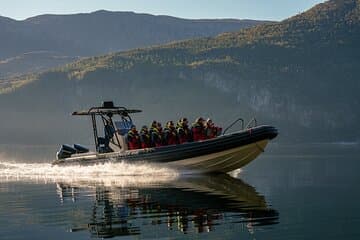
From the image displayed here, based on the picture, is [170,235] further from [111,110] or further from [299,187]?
[111,110]

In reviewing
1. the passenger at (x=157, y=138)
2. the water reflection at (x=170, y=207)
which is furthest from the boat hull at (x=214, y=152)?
the water reflection at (x=170, y=207)

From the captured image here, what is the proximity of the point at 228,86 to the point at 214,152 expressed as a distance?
141 m

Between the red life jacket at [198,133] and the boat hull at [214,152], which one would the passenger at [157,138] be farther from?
the red life jacket at [198,133]

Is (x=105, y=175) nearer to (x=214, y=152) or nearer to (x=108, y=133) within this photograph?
(x=108, y=133)

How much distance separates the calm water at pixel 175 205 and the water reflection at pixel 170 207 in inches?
0.9

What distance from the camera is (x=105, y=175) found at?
30094 millimetres

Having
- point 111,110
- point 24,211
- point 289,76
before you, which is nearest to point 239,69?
point 289,76

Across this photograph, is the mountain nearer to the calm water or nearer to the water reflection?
the calm water

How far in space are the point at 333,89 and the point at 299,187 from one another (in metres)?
142

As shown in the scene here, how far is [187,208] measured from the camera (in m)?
18.8

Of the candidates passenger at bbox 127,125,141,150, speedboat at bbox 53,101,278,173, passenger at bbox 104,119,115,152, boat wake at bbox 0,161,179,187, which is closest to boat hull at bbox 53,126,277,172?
speedboat at bbox 53,101,278,173

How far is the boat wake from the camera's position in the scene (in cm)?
2727

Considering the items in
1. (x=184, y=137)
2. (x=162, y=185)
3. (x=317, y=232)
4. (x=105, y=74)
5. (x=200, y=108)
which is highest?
(x=105, y=74)

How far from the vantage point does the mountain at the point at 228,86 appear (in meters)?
154
